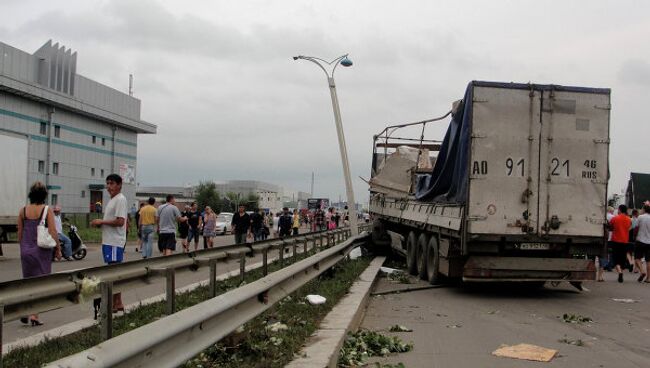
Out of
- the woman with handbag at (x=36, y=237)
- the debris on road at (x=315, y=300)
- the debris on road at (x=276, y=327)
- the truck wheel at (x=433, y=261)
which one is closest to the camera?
the debris on road at (x=276, y=327)

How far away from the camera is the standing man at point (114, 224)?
7844mm

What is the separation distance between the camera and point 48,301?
18.0 ft

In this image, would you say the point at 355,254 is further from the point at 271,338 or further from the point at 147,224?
the point at 271,338

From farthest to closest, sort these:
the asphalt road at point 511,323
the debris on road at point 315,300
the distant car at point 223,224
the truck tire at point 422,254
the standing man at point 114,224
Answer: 1. the distant car at point 223,224
2. the truck tire at point 422,254
3. the debris on road at point 315,300
4. the standing man at point 114,224
5. the asphalt road at point 511,323

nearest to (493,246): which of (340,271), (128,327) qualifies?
(340,271)

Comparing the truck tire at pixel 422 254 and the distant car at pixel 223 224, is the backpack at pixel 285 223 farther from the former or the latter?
the distant car at pixel 223 224

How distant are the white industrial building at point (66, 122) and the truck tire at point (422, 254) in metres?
46.3

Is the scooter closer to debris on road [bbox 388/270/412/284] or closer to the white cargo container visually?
the white cargo container

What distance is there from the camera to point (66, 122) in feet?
204

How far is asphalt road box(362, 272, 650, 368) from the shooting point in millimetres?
6434

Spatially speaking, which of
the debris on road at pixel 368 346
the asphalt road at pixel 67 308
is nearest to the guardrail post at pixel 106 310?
the asphalt road at pixel 67 308

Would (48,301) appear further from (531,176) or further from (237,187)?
(237,187)

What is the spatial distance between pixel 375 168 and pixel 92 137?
53.4m

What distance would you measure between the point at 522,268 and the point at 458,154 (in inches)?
92.4
